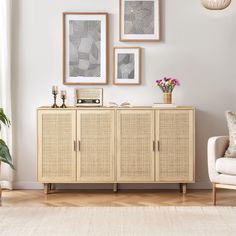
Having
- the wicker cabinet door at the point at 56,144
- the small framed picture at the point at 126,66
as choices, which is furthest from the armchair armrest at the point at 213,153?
the wicker cabinet door at the point at 56,144

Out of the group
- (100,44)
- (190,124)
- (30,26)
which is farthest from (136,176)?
(30,26)

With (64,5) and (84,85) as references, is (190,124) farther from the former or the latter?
(64,5)

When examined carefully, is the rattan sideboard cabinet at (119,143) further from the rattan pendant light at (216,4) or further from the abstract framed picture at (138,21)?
the rattan pendant light at (216,4)

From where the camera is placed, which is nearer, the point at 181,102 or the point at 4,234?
the point at 4,234

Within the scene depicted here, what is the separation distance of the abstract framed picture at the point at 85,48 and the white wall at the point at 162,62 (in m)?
0.08

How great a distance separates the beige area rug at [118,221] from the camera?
15.2ft

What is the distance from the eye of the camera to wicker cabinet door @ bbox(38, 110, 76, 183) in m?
6.17

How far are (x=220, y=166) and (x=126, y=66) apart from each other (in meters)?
1.62

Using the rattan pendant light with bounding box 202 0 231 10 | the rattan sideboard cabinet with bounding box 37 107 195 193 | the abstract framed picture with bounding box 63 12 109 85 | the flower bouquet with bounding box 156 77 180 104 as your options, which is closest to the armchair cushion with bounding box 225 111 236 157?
the rattan sideboard cabinet with bounding box 37 107 195 193

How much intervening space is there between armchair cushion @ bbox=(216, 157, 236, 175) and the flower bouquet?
970 mm

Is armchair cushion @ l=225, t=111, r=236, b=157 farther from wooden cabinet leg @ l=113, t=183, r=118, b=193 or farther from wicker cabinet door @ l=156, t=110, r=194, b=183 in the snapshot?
wooden cabinet leg @ l=113, t=183, r=118, b=193

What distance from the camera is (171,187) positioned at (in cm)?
653

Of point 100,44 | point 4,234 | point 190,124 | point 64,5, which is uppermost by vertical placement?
point 64,5

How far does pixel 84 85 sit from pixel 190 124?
1222 mm
